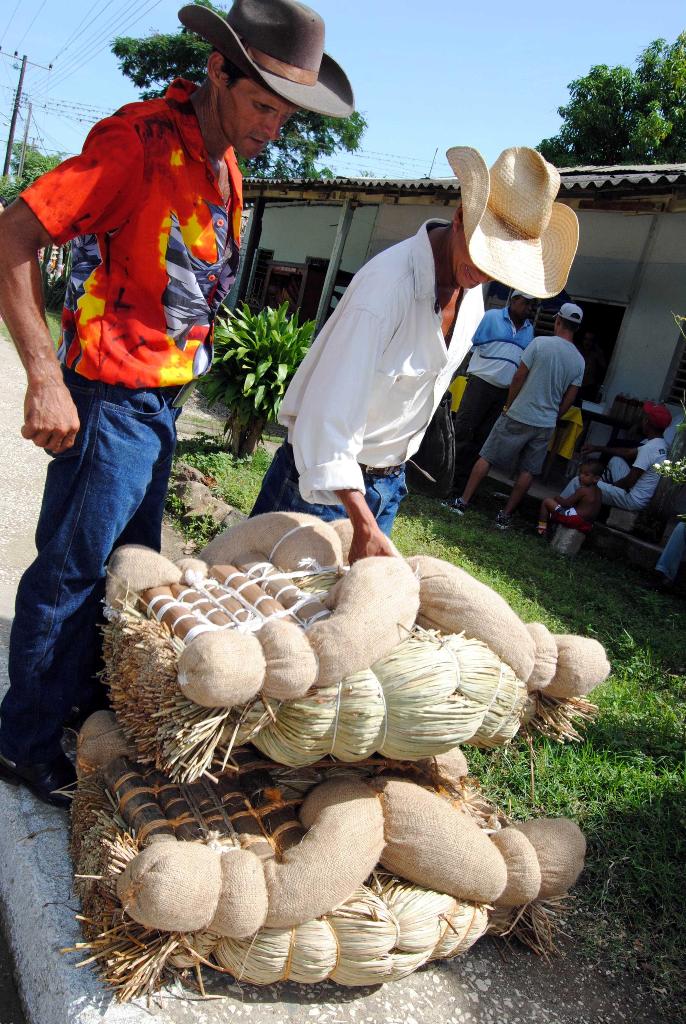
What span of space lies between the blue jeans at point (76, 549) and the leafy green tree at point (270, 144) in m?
31.0

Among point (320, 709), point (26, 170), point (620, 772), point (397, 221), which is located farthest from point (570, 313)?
point (26, 170)

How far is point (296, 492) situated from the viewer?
2674mm

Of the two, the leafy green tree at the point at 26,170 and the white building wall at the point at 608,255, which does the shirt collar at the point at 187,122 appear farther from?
the leafy green tree at the point at 26,170

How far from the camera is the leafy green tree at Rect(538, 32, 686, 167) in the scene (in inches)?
870

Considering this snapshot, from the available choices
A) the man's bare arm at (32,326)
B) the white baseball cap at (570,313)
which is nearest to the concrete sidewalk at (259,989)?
the man's bare arm at (32,326)

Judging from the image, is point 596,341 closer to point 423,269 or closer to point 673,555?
point 673,555

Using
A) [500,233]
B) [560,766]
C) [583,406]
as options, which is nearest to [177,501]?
[560,766]

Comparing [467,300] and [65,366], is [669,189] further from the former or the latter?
[65,366]

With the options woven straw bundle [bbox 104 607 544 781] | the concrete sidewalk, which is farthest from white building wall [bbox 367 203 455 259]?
the concrete sidewalk

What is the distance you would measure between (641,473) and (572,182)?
117 inches

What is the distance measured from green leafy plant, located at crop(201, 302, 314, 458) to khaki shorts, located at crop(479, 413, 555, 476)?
2060 millimetres

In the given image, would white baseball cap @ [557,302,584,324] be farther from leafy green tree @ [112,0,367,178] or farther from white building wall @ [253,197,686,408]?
leafy green tree @ [112,0,367,178]

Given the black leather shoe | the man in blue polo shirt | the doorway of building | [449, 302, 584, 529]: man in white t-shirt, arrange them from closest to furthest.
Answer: the black leather shoe → [449, 302, 584, 529]: man in white t-shirt → the man in blue polo shirt → the doorway of building

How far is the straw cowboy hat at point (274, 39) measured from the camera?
7.07ft
